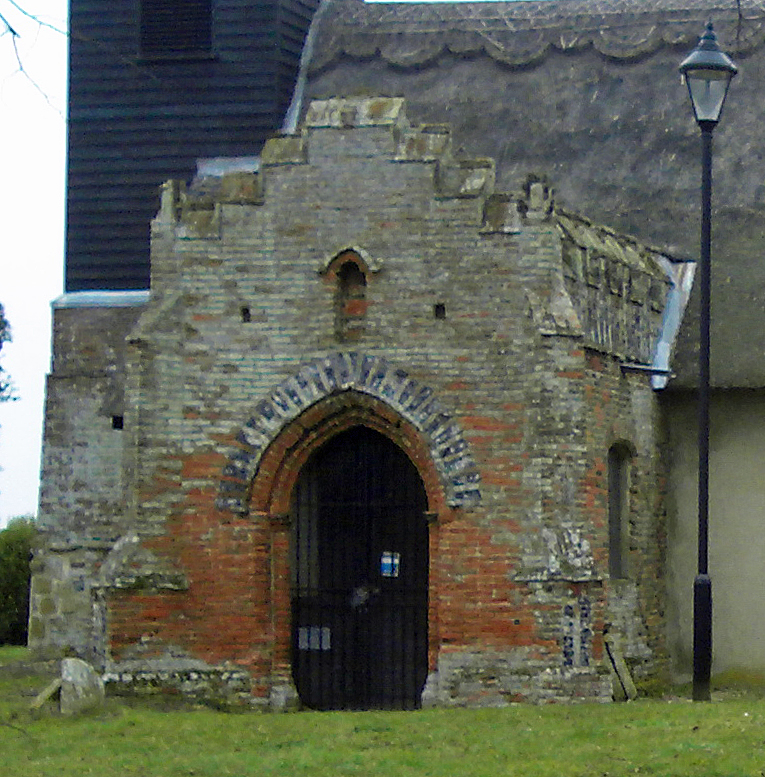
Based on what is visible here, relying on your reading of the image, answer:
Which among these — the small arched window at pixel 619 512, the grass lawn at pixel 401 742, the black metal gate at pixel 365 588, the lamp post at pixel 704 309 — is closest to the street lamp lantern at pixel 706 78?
the lamp post at pixel 704 309

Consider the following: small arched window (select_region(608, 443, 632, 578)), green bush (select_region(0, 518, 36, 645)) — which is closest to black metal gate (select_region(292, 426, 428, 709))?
small arched window (select_region(608, 443, 632, 578))

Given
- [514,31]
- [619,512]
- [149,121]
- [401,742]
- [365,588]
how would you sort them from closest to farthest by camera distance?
[401,742] → [365,588] → [619,512] → [149,121] → [514,31]

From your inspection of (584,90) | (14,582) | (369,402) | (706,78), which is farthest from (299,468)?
(14,582)

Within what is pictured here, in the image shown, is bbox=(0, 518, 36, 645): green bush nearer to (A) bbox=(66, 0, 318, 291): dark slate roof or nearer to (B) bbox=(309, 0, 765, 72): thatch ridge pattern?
(A) bbox=(66, 0, 318, 291): dark slate roof

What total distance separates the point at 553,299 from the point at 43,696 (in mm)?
6280

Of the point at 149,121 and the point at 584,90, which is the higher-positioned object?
the point at 584,90

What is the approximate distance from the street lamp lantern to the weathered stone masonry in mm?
1767

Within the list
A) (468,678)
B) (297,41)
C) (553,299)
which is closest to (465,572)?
(468,678)

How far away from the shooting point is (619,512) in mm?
20766

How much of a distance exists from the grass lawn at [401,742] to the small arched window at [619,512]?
110 inches

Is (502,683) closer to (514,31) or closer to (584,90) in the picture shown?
(584,90)

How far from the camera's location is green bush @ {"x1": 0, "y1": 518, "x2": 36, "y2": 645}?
2906 centimetres

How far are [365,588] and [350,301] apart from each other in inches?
116

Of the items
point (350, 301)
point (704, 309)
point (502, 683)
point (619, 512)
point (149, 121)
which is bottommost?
point (502, 683)
